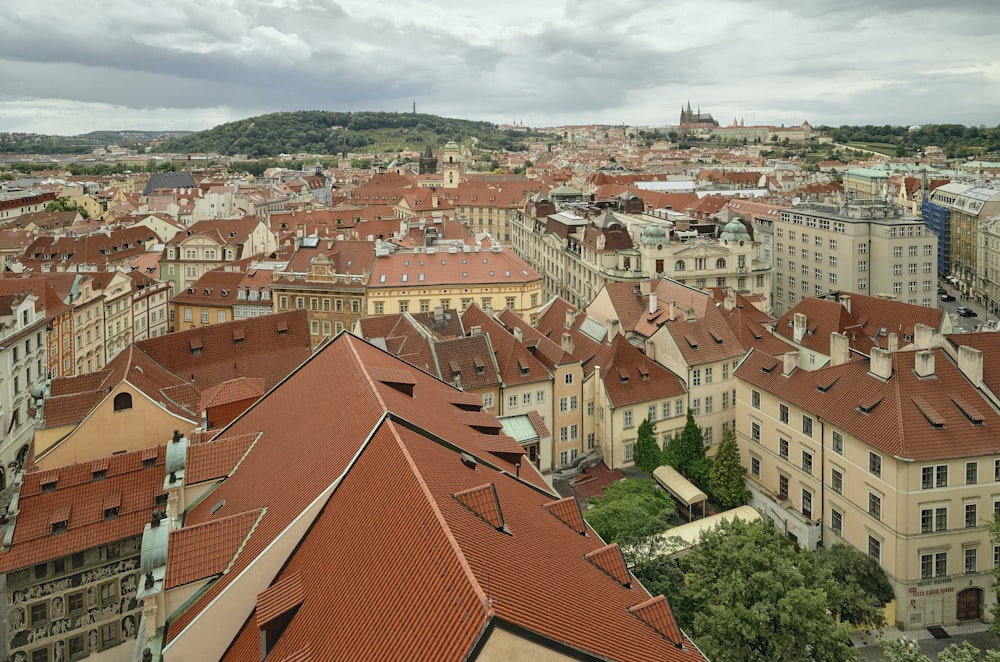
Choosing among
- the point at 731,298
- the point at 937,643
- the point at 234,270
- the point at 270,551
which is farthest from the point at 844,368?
the point at 234,270

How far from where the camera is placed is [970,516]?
39688 mm

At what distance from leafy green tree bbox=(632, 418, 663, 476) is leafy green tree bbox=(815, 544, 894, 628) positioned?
530 inches

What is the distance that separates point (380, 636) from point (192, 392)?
36.1 metres

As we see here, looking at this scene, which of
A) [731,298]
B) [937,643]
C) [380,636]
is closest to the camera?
[380,636]

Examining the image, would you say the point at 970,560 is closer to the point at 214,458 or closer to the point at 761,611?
the point at 761,611

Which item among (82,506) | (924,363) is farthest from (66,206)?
(924,363)

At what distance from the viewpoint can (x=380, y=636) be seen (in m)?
14.8

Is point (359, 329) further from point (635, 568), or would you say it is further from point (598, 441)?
point (635, 568)

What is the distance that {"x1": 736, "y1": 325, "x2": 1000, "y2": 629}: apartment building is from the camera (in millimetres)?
38938

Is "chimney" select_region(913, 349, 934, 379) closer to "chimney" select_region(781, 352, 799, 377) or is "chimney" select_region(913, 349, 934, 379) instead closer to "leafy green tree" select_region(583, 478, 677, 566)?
"chimney" select_region(781, 352, 799, 377)

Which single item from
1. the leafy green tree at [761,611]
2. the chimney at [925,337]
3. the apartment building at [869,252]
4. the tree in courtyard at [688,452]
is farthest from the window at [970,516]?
the apartment building at [869,252]

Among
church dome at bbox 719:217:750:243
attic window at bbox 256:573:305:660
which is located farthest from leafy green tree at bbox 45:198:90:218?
attic window at bbox 256:573:305:660

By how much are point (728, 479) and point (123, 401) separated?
35429mm

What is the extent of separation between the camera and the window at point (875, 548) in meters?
40.3
